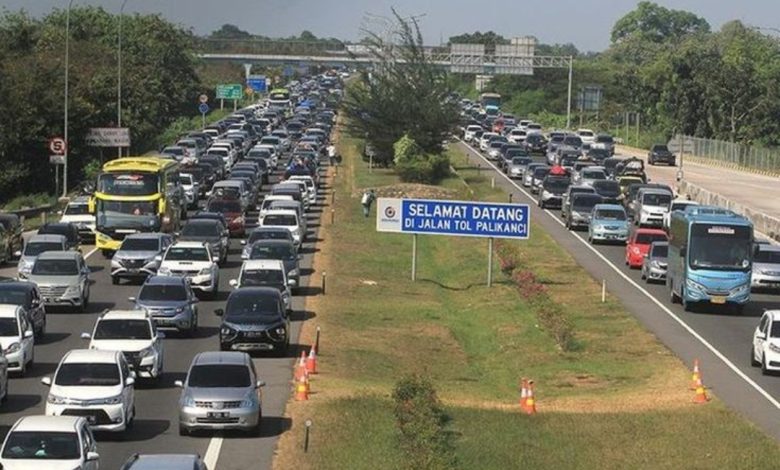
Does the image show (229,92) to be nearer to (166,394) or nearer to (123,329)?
(123,329)

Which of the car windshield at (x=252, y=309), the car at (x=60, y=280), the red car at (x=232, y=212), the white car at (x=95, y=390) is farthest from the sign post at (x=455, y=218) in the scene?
the white car at (x=95, y=390)

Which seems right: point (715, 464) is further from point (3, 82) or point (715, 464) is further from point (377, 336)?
point (3, 82)

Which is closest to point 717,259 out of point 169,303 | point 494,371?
point 494,371

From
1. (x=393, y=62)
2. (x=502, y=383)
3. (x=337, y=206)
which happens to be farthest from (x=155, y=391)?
(x=393, y=62)

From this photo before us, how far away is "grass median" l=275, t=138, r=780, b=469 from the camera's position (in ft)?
96.4

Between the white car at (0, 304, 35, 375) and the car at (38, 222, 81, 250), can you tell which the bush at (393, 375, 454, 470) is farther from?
the car at (38, 222, 81, 250)

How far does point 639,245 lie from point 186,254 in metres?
18.1

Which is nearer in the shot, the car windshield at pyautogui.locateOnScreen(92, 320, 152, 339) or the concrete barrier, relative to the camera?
the car windshield at pyautogui.locateOnScreen(92, 320, 152, 339)

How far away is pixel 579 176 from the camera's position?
87.1m

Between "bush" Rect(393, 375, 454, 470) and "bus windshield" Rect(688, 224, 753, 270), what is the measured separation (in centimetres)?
1556

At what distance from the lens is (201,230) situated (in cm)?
5859

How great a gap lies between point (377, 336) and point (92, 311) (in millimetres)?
7786

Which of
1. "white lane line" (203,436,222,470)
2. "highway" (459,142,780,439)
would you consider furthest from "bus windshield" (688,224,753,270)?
"white lane line" (203,436,222,470)

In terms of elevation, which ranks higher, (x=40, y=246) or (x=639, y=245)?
(x=40, y=246)
